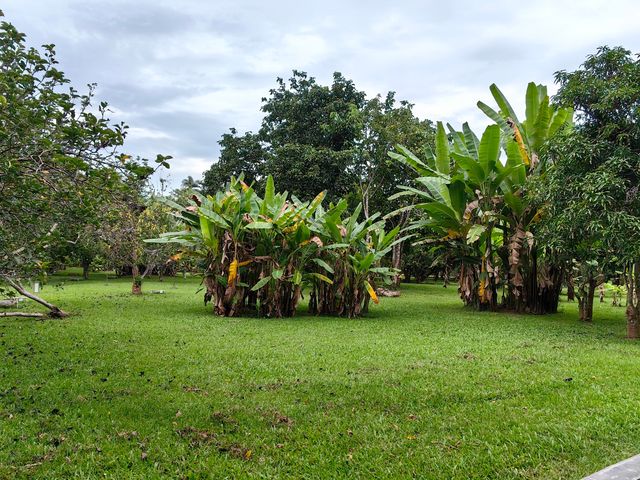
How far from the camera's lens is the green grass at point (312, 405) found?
3047mm

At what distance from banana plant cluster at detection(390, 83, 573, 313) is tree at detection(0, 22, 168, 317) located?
310 inches

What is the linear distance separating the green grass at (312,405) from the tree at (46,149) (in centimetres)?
173

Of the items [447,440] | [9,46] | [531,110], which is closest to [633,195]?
[531,110]

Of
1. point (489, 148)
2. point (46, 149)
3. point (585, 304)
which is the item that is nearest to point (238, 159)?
point (489, 148)

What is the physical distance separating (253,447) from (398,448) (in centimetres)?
97

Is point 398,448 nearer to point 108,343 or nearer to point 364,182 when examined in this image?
point 108,343

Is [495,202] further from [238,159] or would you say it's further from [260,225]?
[238,159]

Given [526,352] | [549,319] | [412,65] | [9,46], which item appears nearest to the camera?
[9,46]

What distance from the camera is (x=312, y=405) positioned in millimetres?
4117

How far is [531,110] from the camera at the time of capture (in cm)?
1093

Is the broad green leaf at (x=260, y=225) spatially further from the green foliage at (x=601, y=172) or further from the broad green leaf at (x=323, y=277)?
the green foliage at (x=601, y=172)

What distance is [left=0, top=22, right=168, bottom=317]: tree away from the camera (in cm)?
343

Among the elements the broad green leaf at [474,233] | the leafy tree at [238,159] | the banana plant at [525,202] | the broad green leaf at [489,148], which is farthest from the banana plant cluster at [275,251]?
the leafy tree at [238,159]

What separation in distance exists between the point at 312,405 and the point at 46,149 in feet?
9.57
